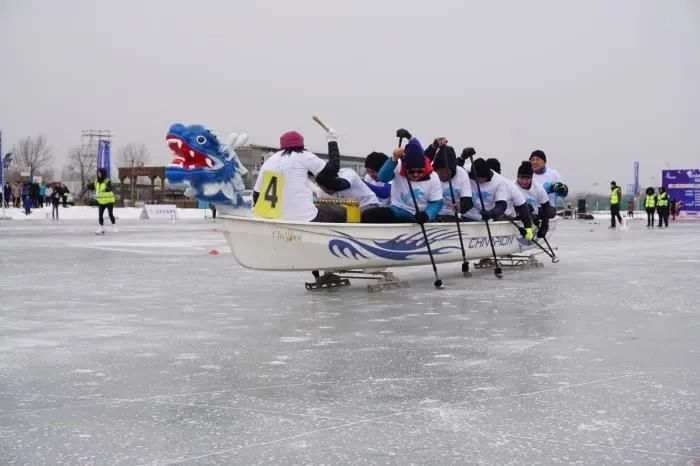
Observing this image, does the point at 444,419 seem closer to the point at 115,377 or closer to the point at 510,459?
the point at 510,459

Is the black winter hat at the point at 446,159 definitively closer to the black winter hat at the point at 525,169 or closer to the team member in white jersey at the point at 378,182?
the team member in white jersey at the point at 378,182

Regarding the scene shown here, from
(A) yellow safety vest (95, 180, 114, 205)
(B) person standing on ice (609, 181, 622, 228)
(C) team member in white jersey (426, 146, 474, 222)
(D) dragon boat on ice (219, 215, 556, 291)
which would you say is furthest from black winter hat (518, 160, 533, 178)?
(B) person standing on ice (609, 181, 622, 228)

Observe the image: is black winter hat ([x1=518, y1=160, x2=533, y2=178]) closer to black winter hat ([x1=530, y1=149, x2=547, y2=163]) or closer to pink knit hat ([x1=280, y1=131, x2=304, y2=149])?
black winter hat ([x1=530, y1=149, x2=547, y2=163])

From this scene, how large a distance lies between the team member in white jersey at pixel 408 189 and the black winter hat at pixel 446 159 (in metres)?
0.73

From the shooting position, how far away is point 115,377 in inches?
165

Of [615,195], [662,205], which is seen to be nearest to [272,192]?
[615,195]

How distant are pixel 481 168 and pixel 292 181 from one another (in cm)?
345

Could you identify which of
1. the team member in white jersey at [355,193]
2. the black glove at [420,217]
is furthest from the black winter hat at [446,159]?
the black glove at [420,217]

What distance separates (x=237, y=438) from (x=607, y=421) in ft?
5.00

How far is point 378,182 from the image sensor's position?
9.48 m

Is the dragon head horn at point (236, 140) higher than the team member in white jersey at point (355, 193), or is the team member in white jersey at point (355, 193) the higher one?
the dragon head horn at point (236, 140)

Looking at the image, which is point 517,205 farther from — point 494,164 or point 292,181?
point 292,181

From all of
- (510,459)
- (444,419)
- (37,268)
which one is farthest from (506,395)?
(37,268)

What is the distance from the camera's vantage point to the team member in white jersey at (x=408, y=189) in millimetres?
8672
